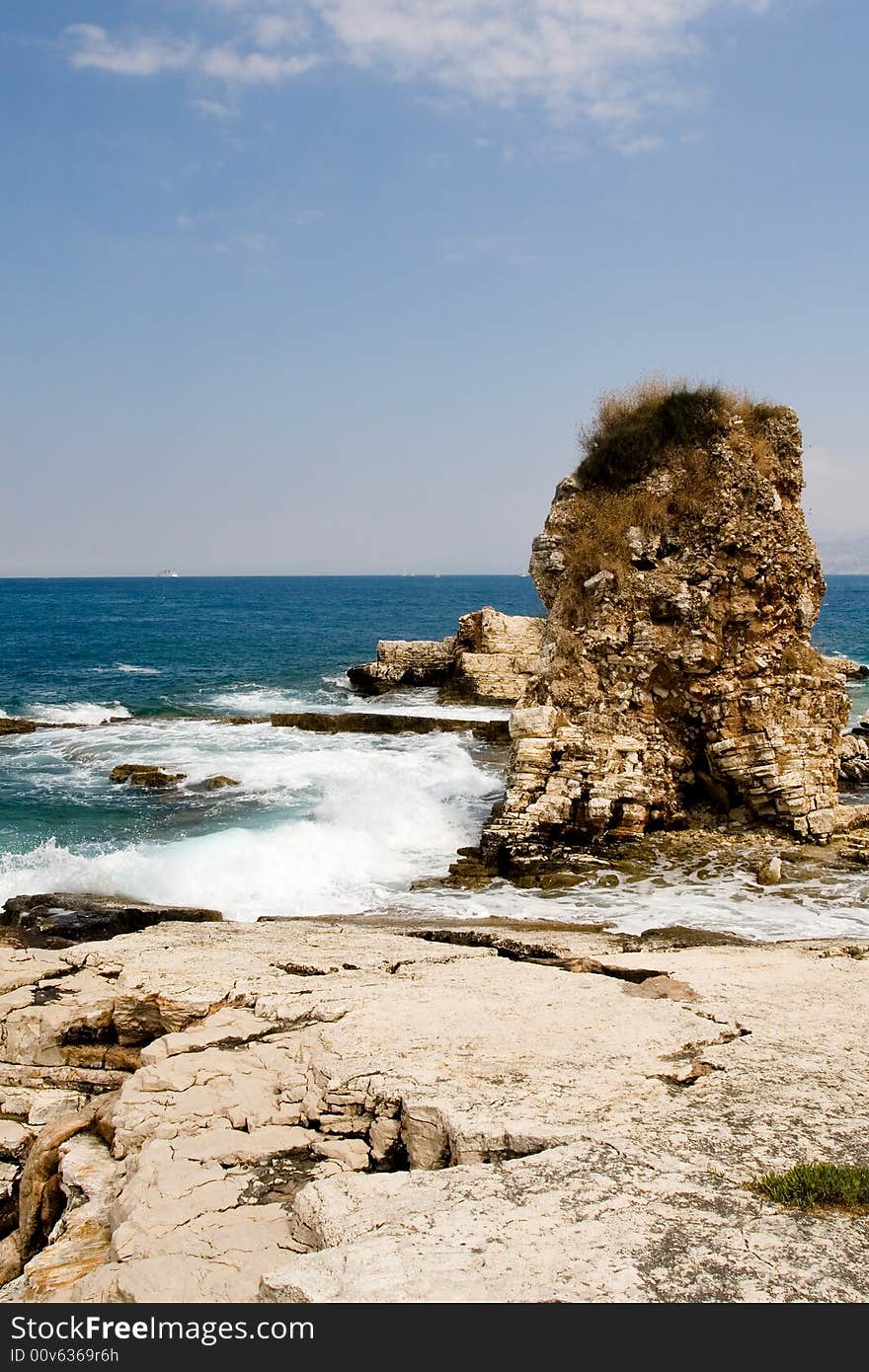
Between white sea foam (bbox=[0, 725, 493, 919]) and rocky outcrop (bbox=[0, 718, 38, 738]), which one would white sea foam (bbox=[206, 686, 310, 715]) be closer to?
rocky outcrop (bbox=[0, 718, 38, 738])

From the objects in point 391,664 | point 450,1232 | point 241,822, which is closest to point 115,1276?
point 450,1232

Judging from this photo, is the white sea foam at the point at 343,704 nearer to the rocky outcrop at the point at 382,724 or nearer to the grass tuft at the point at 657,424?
the rocky outcrop at the point at 382,724

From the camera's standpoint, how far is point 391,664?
4462 centimetres

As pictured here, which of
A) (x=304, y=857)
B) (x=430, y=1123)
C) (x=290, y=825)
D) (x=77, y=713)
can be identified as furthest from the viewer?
(x=77, y=713)

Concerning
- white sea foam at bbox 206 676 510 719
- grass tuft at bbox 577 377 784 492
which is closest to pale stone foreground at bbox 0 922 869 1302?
grass tuft at bbox 577 377 784 492

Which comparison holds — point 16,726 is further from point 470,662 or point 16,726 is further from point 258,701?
point 470,662

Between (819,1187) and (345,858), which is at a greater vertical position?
(819,1187)

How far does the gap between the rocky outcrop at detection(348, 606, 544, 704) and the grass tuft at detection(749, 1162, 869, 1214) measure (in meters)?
31.2

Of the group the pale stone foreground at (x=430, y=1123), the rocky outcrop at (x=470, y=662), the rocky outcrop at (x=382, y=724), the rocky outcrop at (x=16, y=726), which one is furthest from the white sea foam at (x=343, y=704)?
the pale stone foreground at (x=430, y=1123)

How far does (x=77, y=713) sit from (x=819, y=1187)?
130ft

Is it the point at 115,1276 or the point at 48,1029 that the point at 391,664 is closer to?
the point at 48,1029

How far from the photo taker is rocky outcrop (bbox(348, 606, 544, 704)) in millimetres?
38938

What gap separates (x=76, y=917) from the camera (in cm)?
1413

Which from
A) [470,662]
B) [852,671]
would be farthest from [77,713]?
[852,671]
